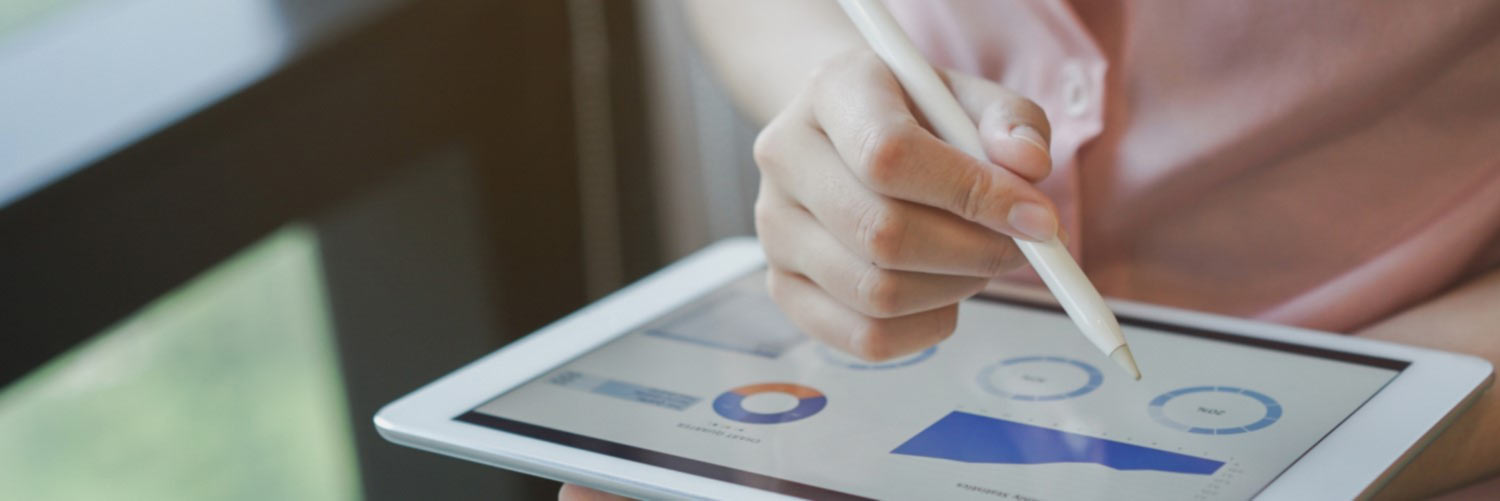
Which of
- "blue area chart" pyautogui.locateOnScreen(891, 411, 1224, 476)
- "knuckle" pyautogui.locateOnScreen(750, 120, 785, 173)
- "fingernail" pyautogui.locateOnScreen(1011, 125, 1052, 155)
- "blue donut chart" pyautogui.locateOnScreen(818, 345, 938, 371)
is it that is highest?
"fingernail" pyautogui.locateOnScreen(1011, 125, 1052, 155)

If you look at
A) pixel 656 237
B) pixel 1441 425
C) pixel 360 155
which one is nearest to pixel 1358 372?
pixel 1441 425

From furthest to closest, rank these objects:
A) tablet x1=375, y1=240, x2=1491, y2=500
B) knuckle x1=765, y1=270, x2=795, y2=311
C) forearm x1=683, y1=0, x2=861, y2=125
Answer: forearm x1=683, y1=0, x2=861, y2=125 → knuckle x1=765, y1=270, x2=795, y2=311 → tablet x1=375, y1=240, x2=1491, y2=500

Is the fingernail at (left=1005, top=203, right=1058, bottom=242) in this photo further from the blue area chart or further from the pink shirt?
the pink shirt

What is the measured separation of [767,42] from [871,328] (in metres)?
0.23

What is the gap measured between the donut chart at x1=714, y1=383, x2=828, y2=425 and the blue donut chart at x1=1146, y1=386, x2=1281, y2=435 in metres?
0.10

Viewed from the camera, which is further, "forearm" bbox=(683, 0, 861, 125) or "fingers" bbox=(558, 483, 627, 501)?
"forearm" bbox=(683, 0, 861, 125)

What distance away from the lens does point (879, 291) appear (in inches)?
17.5

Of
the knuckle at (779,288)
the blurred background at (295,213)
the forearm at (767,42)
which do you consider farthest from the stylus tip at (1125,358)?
the blurred background at (295,213)

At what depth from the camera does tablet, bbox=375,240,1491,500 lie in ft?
1.26

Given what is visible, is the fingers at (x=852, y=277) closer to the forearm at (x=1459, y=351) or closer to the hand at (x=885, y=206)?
the hand at (x=885, y=206)

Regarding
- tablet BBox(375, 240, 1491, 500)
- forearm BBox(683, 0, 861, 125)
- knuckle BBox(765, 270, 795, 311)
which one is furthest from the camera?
forearm BBox(683, 0, 861, 125)

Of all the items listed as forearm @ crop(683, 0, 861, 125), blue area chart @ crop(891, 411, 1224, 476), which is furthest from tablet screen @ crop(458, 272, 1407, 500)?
forearm @ crop(683, 0, 861, 125)

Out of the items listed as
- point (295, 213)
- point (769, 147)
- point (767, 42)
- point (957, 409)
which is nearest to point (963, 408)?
point (957, 409)

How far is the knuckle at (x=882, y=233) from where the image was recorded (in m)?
0.42
